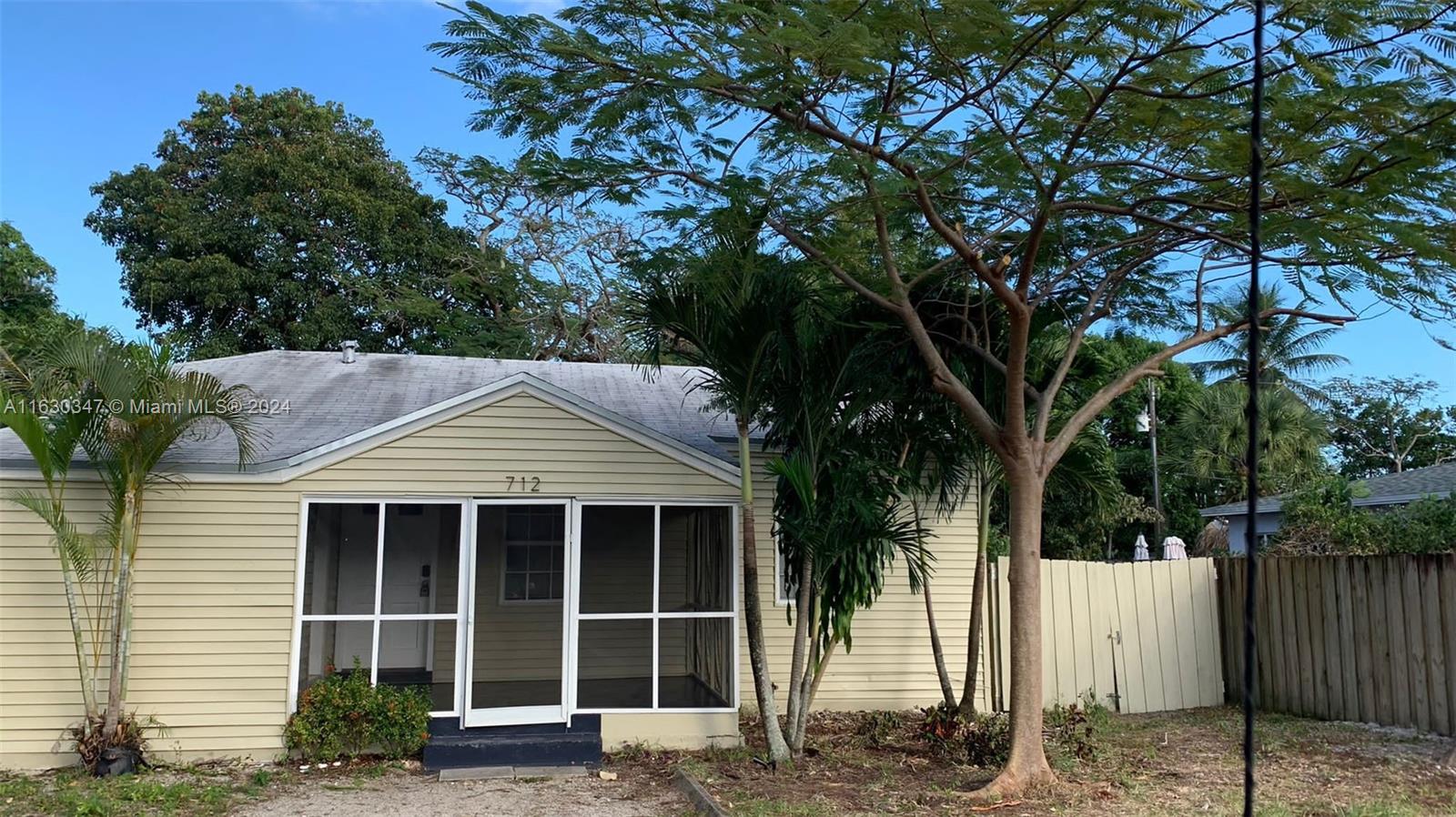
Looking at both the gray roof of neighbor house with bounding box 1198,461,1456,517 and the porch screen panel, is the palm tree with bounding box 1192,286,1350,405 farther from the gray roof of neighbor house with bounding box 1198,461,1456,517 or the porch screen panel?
the porch screen panel

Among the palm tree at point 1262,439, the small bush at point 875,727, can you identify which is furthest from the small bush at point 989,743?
the palm tree at point 1262,439

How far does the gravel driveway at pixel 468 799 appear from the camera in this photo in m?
7.32

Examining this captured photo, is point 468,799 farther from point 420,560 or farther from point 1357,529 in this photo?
point 1357,529

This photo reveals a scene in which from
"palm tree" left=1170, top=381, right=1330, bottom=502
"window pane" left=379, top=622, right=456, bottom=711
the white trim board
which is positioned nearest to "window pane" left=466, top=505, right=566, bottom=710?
"window pane" left=379, top=622, right=456, bottom=711

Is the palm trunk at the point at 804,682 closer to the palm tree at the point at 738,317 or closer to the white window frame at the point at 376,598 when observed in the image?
the palm tree at the point at 738,317

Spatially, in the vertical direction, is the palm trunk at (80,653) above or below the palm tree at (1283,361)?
below

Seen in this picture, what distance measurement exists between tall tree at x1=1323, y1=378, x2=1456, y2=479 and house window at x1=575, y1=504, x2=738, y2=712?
1140 inches

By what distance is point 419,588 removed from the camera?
11.9 metres

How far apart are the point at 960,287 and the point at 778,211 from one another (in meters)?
1.99

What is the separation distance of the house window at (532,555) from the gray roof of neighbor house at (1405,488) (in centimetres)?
1184

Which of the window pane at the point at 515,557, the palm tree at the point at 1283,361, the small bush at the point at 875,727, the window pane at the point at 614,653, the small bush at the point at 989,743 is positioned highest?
the palm tree at the point at 1283,361

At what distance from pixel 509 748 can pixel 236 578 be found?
8.83ft

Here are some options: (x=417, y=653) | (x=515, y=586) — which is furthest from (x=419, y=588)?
(x=515, y=586)

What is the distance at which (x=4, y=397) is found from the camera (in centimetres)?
814
